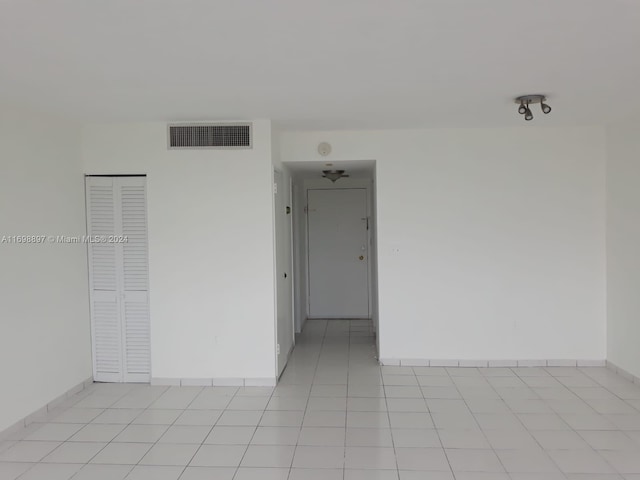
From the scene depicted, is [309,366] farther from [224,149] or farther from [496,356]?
[224,149]

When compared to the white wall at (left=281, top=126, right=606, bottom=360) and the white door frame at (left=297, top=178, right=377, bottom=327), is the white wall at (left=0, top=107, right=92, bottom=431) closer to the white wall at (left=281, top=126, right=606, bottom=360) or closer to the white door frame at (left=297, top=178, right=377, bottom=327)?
the white wall at (left=281, top=126, right=606, bottom=360)

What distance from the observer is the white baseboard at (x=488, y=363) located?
4879 mm

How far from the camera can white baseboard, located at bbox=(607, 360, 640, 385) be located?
432 cm

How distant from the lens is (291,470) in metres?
2.91

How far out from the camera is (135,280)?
179 inches

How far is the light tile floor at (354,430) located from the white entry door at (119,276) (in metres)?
0.28

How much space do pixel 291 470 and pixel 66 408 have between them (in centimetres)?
219

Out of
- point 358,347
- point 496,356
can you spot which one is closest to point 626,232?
point 496,356

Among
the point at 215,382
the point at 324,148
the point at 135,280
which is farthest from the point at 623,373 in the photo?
the point at 135,280

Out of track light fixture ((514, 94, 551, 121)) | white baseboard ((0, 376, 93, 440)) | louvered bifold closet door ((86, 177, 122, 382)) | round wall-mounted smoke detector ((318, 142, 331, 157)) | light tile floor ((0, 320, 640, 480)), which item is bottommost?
light tile floor ((0, 320, 640, 480))

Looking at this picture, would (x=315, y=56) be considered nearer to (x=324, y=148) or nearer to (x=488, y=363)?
(x=324, y=148)

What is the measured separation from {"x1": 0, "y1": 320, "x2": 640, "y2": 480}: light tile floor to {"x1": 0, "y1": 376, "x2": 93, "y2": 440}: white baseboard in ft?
0.25

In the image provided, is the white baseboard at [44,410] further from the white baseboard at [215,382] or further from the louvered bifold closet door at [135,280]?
the white baseboard at [215,382]

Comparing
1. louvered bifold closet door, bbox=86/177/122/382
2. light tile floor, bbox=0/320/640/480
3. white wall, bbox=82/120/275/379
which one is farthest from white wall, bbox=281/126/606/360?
louvered bifold closet door, bbox=86/177/122/382
